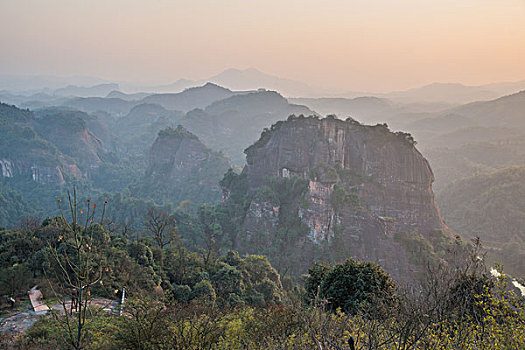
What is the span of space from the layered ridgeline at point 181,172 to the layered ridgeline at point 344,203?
30832 mm

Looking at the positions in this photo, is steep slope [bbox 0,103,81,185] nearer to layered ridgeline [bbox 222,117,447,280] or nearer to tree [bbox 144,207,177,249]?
tree [bbox 144,207,177,249]

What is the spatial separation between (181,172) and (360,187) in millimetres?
52148

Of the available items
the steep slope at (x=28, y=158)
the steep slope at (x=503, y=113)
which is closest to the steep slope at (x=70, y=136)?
the steep slope at (x=28, y=158)

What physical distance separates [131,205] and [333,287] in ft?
177

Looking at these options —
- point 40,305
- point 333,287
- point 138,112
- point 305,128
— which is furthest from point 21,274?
point 138,112

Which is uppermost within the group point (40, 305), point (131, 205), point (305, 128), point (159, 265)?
point (305, 128)

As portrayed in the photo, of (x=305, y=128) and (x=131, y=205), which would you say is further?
(x=131, y=205)

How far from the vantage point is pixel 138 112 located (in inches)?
7106

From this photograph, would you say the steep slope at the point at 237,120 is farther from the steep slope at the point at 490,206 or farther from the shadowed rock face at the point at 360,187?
the shadowed rock face at the point at 360,187

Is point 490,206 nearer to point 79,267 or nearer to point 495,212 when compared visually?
point 495,212

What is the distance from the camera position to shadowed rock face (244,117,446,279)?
37.9 metres

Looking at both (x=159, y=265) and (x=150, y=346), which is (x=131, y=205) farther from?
(x=150, y=346)

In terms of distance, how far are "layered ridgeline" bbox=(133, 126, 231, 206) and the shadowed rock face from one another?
33.3 meters

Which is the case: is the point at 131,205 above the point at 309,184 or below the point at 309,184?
below
